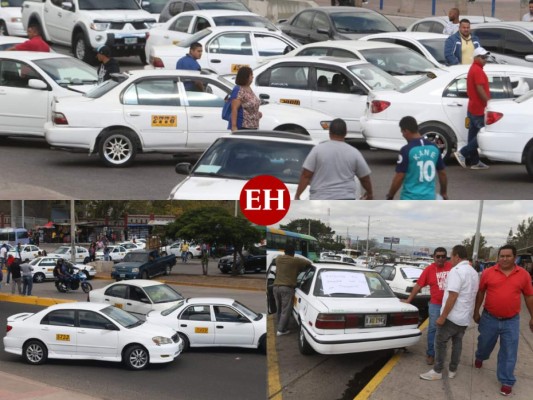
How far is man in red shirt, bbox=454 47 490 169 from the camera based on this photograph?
41.4 feet

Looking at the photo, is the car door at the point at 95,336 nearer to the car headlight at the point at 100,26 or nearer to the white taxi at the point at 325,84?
the white taxi at the point at 325,84

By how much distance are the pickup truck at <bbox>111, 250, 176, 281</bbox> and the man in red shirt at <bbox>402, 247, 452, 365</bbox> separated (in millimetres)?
1466

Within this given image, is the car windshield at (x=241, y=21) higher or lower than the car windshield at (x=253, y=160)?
higher

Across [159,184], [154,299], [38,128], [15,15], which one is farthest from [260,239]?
[15,15]

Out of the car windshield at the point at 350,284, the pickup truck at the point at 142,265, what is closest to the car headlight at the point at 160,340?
the pickup truck at the point at 142,265

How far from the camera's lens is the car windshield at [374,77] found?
49.7 ft

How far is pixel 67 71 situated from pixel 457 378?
11309 millimetres

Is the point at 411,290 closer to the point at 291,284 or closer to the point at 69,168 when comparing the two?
the point at 291,284

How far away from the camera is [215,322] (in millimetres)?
5758

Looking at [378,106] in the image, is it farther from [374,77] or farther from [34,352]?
[34,352]

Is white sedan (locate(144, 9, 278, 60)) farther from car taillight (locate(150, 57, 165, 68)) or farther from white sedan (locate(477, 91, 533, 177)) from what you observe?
white sedan (locate(477, 91, 533, 177))

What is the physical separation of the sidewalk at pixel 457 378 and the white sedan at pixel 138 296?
1.35m

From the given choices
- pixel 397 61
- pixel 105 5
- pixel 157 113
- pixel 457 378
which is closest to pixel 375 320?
pixel 457 378

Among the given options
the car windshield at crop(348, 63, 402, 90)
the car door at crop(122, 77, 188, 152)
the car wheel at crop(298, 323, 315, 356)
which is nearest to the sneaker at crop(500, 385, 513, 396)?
the car wheel at crop(298, 323, 315, 356)
